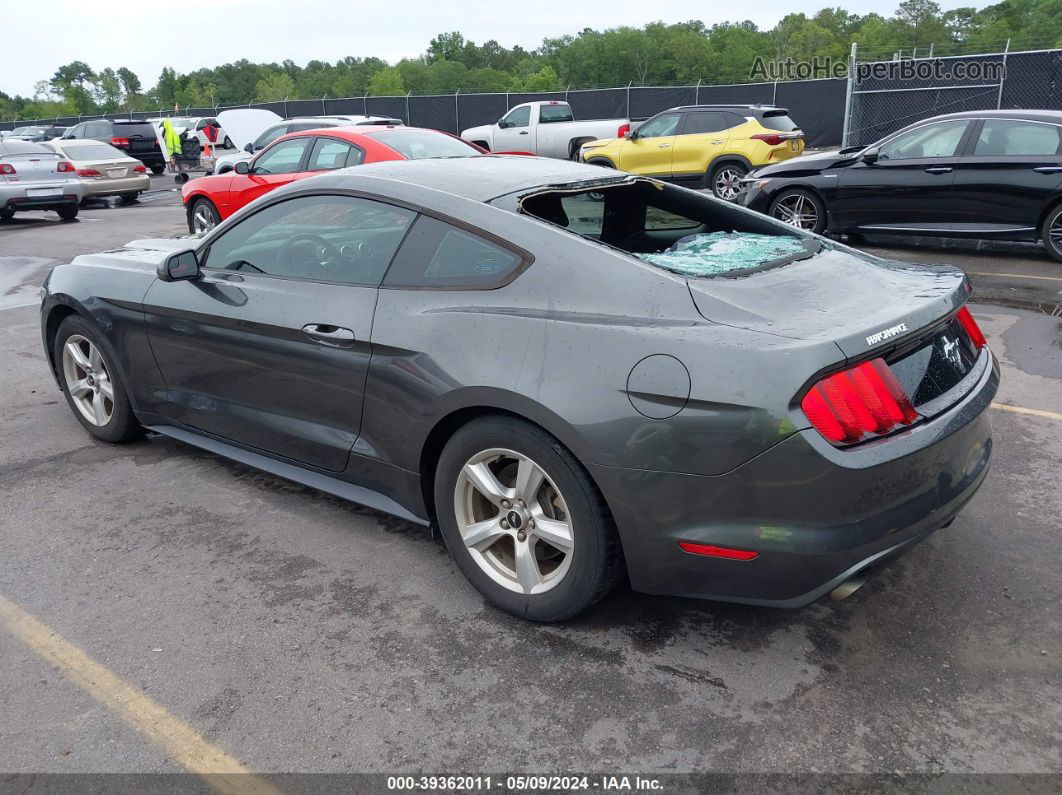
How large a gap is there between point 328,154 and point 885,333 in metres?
8.69

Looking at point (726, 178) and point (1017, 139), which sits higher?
point (1017, 139)

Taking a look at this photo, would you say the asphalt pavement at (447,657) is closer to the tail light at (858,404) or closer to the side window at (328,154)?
the tail light at (858,404)

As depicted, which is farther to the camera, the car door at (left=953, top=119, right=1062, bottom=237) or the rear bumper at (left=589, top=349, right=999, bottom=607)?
the car door at (left=953, top=119, right=1062, bottom=237)

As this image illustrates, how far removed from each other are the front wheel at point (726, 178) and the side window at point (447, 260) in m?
12.5

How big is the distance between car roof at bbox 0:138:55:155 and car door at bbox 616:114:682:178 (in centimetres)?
1068

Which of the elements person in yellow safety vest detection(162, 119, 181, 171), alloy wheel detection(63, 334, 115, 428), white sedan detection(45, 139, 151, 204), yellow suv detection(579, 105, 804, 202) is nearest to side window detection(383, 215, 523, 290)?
alloy wheel detection(63, 334, 115, 428)

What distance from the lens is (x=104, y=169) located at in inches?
747

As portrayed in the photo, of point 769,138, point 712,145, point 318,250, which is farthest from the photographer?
point 712,145

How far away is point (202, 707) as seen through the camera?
280 centimetres

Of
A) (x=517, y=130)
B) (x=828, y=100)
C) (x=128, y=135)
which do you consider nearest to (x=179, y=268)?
(x=517, y=130)

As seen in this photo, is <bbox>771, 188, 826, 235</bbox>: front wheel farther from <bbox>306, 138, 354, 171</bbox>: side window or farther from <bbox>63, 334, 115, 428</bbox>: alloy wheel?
<bbox>63, 334, 115, 428</bbox>: alloy wheel

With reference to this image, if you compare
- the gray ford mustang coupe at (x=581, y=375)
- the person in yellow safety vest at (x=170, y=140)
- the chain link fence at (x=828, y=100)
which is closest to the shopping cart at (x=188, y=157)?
the person in yellow safety vest at (x=170, y=140)

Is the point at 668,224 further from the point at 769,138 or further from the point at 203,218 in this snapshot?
the point at 769,138

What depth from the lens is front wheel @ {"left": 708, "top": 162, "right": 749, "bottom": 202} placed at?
15.2 meters
